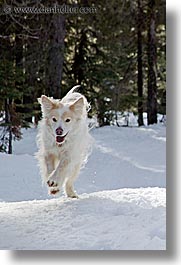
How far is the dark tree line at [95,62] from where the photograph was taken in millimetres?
1935

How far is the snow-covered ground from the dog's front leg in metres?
0.07

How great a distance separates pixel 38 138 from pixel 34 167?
0.67 ft

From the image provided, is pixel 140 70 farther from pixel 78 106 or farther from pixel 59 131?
pixel 59 131

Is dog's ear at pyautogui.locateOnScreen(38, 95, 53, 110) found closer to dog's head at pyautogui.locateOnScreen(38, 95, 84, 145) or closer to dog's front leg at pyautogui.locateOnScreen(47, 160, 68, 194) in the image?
dog's head at pyautogui.locateOnScreen(38, 95, 84, 145)

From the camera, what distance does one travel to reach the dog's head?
1.81 meters

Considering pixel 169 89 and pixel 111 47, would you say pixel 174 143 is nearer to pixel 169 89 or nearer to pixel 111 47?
pixel 169 89

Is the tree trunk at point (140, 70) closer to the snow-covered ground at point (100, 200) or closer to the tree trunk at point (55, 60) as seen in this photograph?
the snow-covered ground at point (100, 200)

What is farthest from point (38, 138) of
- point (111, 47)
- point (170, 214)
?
point (170, 214)

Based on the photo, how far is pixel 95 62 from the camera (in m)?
1.99

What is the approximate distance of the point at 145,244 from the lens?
1.51 metres

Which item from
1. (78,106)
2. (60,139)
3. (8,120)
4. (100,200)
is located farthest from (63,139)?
(8,120)

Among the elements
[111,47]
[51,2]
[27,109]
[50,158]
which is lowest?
[50,158]

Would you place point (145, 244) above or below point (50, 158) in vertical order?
below

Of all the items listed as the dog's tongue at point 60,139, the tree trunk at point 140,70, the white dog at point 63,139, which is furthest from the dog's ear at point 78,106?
the tree trunk at point 140,70
